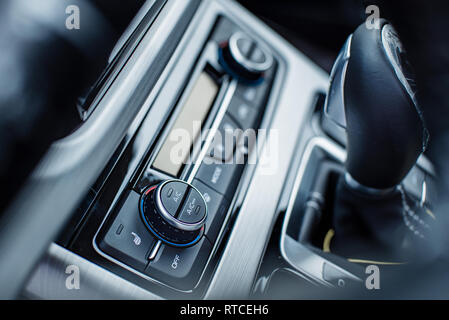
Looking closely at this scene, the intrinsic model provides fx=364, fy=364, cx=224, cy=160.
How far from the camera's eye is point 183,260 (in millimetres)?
422

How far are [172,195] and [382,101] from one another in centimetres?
26

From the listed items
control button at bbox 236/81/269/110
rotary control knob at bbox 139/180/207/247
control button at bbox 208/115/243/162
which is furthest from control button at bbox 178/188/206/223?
control button at bbox 236/81/269/110

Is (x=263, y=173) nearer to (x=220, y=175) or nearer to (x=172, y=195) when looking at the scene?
(x=220, y=175)

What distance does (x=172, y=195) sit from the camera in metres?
0.39

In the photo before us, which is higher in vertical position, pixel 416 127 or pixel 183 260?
pixel 416 127

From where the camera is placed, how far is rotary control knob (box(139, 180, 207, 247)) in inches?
14.9

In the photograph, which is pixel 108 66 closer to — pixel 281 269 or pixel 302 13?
pixel 281 269

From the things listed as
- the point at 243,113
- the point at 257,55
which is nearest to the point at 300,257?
the point at 243,113

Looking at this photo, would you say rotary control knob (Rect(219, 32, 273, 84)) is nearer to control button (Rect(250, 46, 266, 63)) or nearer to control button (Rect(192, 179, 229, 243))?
control button (Rect(250, 46, 266, 63))

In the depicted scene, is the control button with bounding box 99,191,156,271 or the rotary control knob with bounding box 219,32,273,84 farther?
the rotary control knob with bounding box 219,32,273,84

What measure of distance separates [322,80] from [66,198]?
22.8 inches

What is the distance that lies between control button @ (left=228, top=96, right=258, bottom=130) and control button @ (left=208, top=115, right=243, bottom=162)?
0.01 meters

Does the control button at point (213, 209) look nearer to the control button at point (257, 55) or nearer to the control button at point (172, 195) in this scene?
the control button at point (172, 195)

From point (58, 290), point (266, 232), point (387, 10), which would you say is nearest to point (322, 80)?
point (387, 10)
